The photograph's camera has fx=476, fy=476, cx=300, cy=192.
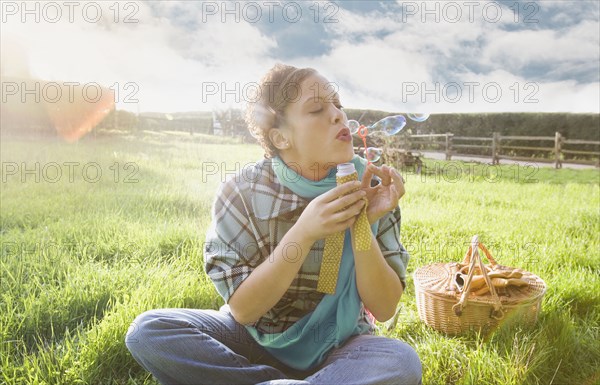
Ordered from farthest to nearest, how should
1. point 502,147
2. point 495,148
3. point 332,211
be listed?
point 502,147 → point 495,148 → point 332,211

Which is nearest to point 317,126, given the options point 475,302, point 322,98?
point 322,98

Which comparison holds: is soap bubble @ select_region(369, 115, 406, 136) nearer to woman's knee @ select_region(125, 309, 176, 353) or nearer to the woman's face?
the woman's face

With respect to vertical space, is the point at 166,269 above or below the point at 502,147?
below

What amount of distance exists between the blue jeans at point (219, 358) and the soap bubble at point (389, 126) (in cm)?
111

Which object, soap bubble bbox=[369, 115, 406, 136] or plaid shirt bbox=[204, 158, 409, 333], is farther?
soap bubble bbox=[369, 115, 406, 136]

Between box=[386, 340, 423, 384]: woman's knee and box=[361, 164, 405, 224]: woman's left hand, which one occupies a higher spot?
box=[361, 164, 405, 224]: woman's left hand

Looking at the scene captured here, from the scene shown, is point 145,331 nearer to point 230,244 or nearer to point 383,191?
point 230,244

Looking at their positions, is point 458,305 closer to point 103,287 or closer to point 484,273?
point 484,273

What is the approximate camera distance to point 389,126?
247 cm

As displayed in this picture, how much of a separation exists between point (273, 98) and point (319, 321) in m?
0.85

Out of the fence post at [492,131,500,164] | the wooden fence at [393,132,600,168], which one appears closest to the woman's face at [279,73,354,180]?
the wooden fence at [393,132,600,168]

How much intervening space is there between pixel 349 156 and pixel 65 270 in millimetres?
2007

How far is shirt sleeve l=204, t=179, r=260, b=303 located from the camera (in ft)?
5.55

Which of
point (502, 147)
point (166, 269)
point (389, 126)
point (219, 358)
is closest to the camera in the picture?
point (219, 358)
